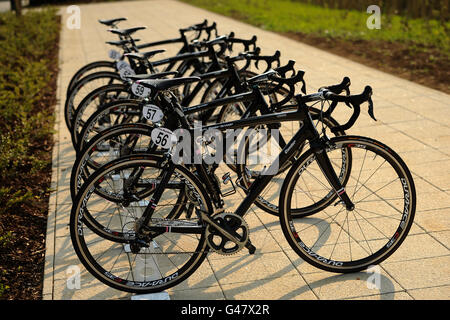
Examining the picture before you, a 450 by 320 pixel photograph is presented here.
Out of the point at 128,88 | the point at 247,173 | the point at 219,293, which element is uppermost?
the point at 128,88

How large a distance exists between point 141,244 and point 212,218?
1.75 feet

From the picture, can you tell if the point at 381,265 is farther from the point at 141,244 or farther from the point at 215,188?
the point at 141,244

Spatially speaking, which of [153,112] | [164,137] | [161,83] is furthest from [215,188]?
[161,83]

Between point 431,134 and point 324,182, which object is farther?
point 431,134

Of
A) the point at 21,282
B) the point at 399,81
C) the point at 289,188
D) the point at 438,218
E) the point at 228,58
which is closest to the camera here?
the point at 289,188

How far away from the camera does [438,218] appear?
4.72 m

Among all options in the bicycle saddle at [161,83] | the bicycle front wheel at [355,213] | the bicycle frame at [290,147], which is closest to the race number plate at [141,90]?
the bicycle saddle at [161,83]

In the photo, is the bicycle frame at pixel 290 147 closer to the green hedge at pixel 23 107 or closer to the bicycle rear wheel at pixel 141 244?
the bicycle rear wheel at pixel 141 244

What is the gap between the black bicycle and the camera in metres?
3.80

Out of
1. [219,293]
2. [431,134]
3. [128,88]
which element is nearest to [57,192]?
[128,88]

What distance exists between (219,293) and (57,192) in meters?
2.46

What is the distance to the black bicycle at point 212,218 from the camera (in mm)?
3801

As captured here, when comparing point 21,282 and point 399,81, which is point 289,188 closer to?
point 21,282

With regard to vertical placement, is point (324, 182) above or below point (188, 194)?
below
